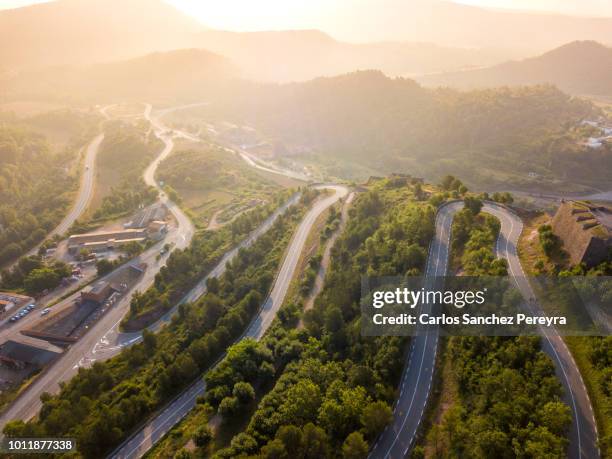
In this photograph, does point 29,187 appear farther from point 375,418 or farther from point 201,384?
point 375,418

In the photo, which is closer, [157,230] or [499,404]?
[499,404]

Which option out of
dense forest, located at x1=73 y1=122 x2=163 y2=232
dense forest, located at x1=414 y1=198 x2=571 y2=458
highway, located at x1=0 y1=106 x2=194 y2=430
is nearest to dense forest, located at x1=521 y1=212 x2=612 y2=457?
dense forest, located at x1=414 y1=198 x2=571 y2=458

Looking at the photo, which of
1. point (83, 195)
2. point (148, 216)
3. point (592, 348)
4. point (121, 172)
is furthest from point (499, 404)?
point (121, 172)

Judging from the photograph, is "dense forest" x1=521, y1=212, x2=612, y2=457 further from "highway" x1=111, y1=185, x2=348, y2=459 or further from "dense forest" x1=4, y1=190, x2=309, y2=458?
"dense forest" x1=4, y1=190, x2=309, y2=458

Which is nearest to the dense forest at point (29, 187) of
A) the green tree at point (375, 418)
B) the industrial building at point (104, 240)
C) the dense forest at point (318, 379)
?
the industrial building at point (104, 240)

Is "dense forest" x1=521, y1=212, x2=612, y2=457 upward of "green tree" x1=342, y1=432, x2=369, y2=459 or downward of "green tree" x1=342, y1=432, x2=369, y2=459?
upward

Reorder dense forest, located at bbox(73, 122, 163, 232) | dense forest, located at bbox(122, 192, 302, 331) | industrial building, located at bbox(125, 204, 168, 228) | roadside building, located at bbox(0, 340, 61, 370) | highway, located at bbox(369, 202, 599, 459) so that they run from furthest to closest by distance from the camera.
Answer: dense forest, located at bbox(73, 122, 163, 232) < industrial building, located at bbox(125, 204, 168, 228) < dense forest, located at bbox(122, 192, 302, 331) < roadside building, located at bbox(0, 340, 61, 370) < highway, located at bbox(369, 202, 599, 459)

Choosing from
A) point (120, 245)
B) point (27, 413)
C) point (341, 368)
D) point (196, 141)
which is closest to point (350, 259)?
point (341, 368)

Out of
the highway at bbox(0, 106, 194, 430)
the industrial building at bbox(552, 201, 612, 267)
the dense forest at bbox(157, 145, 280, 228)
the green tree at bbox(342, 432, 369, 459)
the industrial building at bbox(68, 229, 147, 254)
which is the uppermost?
the industrial building at bbox(552, 201, 612, 267)

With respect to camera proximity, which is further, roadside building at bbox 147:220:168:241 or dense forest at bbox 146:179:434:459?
roadside building at bbox 147:220:168:241
